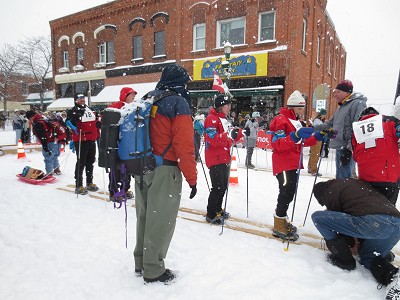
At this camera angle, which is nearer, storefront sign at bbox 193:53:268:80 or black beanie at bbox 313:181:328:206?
black beanie at bbox 313:181:328:206

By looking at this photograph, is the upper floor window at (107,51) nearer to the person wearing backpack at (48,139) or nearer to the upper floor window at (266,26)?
the upper floor window at (266,26)

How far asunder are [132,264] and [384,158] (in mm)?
3002

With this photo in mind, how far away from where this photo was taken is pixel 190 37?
1670 cm

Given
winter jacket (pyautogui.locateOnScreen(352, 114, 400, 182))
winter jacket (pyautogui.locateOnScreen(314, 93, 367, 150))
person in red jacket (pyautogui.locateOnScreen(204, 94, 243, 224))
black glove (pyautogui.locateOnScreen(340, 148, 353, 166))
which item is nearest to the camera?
winter jacket (pyautogui.locateOnScreen(352, 114, 400, 182))

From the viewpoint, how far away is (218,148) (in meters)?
4.09

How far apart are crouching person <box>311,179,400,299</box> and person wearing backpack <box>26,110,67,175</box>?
6606 millimetres

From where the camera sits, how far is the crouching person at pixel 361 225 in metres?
2.66

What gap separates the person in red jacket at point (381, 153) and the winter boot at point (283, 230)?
1188 mm

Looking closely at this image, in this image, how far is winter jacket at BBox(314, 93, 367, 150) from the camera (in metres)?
3.82

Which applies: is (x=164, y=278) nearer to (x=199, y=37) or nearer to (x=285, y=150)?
(x=285, y=150)

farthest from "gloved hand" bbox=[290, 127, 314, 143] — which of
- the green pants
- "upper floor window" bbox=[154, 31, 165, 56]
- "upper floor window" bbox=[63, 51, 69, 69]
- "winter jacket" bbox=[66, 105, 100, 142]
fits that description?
"upper floor window" bbox=[63, 51, 69, 69]

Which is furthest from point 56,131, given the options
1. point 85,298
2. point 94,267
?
point 85,298

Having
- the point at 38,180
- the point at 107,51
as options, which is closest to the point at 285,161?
the point at 38,180

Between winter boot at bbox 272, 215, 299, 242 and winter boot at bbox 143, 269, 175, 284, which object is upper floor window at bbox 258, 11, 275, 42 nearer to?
winter boot at bbox 272, 215, 299, 242
